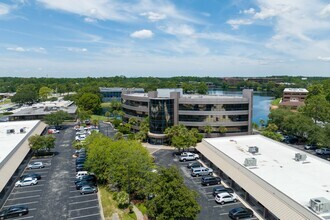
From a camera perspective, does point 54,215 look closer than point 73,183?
Yes

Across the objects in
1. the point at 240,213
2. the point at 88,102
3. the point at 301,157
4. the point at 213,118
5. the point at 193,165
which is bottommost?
the point at 193,165

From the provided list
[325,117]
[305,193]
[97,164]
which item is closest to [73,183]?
[97,164]

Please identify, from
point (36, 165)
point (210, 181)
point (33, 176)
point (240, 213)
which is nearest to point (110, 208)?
point (210, 181)

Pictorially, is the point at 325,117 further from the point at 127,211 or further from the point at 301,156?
the point at 127,211

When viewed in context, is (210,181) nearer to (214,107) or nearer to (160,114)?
(160,114)

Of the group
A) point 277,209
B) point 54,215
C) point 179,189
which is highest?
point 179,189

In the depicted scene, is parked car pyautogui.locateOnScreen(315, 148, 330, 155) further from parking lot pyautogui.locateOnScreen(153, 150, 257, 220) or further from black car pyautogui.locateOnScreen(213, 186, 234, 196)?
black car pyautogui.locateOnScreen(213, 186, 234, 196)

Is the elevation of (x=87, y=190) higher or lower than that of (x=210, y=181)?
lower
